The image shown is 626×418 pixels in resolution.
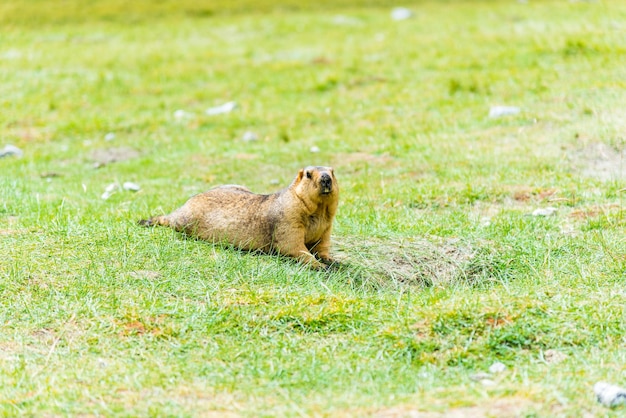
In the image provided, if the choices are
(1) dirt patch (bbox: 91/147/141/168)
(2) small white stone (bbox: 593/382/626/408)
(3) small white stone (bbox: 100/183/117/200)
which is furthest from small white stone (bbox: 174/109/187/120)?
(2) small white stone (bbox: 593/382/626/408)

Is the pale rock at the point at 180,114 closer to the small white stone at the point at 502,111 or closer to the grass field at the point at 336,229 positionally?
the grass field at the point at 336,229

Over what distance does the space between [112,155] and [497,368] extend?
8.64 meters

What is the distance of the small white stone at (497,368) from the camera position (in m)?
5.27

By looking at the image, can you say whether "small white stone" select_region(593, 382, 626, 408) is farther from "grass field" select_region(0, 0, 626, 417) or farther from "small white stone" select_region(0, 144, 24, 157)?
"small white stone" select_region(0, 144, 24, 157)

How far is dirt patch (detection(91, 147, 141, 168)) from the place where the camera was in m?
12.6

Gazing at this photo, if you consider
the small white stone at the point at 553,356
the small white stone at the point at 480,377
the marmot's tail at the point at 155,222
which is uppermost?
the marmot's tail at the point at 155,222

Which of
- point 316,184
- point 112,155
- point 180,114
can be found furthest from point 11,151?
point 316,184

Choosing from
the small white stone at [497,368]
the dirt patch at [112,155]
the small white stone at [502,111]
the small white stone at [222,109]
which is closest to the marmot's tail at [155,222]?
the small white stone at [497,368]

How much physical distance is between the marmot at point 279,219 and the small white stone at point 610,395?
2890 millimetres

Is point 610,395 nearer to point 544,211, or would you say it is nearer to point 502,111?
point 544,211

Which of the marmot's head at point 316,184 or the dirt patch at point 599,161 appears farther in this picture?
→ the dirt patch at point 599,161

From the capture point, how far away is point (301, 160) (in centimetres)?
1160

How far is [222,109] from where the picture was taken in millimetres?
14703

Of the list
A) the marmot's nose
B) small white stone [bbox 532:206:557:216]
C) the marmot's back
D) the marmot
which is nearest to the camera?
the marmot's nose
